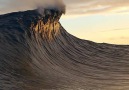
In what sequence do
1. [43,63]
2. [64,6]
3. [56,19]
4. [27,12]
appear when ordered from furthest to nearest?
[64,6], [56,19], [27,12], [43,63]

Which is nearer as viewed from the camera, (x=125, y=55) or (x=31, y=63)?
(x=31, y=63)

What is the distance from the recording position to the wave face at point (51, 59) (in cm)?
1452

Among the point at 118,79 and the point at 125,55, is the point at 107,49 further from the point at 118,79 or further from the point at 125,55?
the point at 118,79

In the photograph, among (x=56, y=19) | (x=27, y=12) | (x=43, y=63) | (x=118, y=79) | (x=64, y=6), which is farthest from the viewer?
(x=64, y=6)

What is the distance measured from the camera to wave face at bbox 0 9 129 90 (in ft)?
47.6

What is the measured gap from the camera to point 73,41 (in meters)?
24.7

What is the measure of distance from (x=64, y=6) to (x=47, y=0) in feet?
3.82

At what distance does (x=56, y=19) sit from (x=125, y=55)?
18.2 feet

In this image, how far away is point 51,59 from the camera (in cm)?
2002

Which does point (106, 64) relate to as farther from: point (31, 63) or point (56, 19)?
point (31, 63)

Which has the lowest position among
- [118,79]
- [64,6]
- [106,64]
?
[118,79]

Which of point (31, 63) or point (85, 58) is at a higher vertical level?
point (85, 58)

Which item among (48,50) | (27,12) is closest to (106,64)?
(48,50)

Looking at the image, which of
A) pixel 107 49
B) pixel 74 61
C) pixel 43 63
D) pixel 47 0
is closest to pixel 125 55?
pixel 107 49
